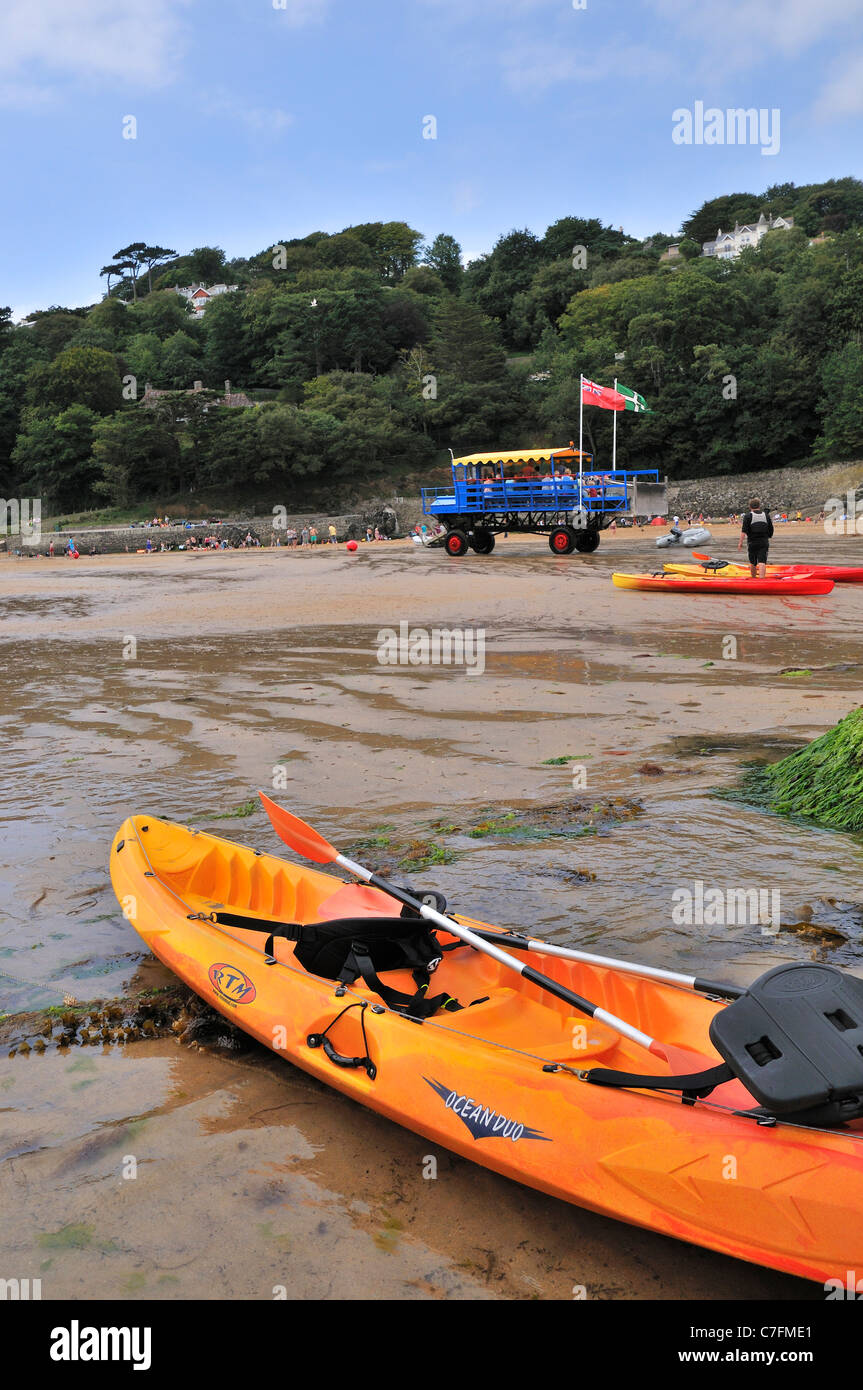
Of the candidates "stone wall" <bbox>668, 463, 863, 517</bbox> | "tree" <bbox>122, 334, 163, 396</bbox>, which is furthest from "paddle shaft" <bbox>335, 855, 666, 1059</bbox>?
"tree" <bbox>122, 334, 163, 396</bbox>

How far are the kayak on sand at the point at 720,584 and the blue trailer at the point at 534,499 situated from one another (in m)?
8.85

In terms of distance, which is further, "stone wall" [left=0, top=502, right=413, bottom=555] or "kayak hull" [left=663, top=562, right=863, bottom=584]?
"stone wall" [left=0, top=502, right=413, bottom=555]

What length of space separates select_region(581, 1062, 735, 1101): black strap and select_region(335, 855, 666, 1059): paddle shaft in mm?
150

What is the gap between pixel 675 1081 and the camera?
3027 millimetres

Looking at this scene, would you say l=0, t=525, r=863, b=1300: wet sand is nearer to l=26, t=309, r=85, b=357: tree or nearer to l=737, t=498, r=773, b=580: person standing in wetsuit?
l=737, t=498, r=773, b=580: person standing in wetsuit

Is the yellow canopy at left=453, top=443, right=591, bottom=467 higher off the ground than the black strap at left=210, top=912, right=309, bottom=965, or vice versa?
the yellow canopy at left=453, top=443, right=591, bottom=467

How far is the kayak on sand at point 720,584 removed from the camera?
17078mm

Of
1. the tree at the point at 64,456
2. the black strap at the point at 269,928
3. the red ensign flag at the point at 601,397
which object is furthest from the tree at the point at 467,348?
the black strap at the point at 269,928

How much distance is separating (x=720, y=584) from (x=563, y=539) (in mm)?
11257

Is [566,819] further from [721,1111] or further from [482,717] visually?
[721,1111]

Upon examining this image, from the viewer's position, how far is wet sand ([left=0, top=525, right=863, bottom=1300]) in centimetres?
307

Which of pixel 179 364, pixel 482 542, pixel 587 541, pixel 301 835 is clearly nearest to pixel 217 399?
pixel 179 364

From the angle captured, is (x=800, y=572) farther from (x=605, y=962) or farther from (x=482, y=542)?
(x=605, y=962)

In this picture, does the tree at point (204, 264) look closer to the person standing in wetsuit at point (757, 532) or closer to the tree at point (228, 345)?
the tree at point (228, 345)
